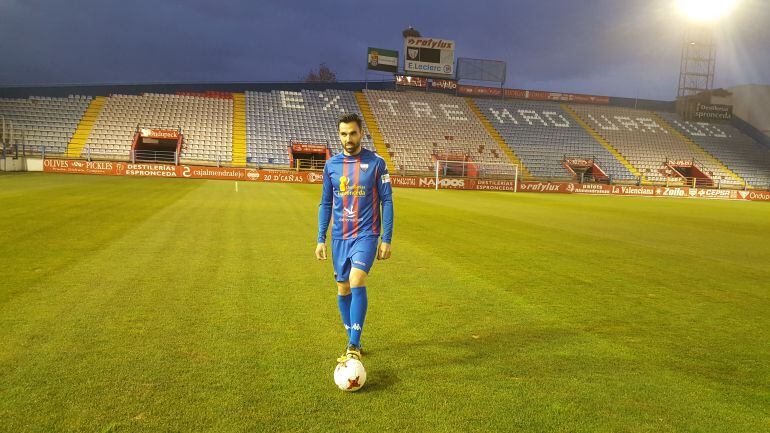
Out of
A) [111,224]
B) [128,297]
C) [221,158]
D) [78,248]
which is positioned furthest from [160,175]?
[128,297]

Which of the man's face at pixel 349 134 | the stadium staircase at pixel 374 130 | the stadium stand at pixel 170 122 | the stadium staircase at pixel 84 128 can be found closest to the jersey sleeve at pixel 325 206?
the man's face at pixel 349 134

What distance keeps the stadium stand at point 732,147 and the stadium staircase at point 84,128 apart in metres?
63.9

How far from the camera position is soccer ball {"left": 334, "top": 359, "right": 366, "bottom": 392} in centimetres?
378

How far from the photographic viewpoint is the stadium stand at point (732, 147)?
5259 cm

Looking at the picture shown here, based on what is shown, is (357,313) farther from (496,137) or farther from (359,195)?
(496,137)

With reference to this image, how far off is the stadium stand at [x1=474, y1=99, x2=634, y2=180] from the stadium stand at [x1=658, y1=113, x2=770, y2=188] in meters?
14.0

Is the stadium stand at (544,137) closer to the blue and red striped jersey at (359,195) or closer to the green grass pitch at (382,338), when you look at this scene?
the green grass pitch at (382,338)

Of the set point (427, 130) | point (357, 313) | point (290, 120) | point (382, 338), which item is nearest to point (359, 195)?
point (357, 313)

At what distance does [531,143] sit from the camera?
51.7 metres

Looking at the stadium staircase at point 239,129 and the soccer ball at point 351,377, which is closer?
the soccer ball at point 351,377

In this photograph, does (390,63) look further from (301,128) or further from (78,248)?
(78,248)

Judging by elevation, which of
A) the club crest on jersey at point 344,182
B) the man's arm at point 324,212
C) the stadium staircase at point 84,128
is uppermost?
the stadium staircase at point 84,128

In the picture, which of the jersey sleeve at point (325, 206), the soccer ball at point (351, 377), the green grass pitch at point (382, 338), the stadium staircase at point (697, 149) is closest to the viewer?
the green grass pitch at point (382, 338)

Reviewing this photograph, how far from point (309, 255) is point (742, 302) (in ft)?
23.4
